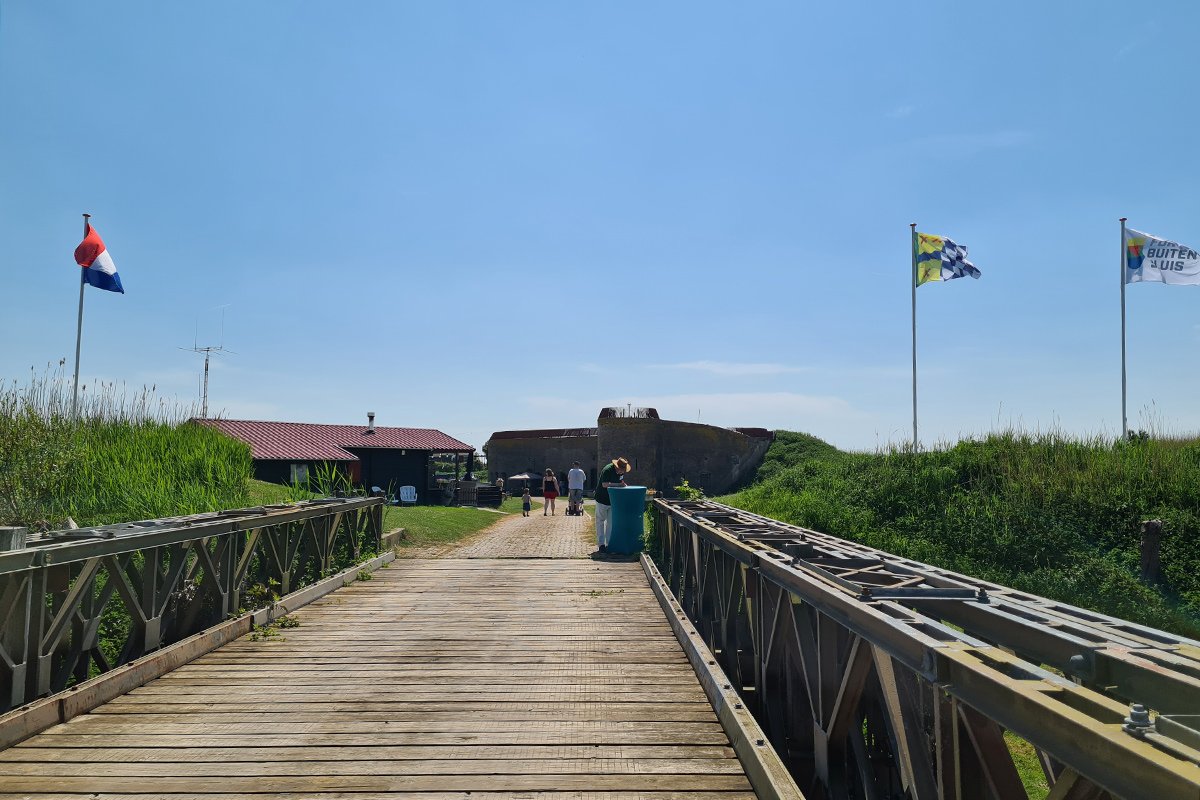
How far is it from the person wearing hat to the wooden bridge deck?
4794 millimetres

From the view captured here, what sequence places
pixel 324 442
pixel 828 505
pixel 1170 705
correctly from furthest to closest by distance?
pixel 324 442 < pixel 828 505 < pixel 1170 705

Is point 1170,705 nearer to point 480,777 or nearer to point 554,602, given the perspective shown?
point 480,777

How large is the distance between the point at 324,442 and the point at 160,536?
79.8ft

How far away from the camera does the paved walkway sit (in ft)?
38.1

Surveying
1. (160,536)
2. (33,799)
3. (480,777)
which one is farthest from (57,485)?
(480,777)

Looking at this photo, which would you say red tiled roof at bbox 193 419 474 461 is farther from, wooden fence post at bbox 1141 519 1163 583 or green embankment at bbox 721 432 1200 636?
wooden fence post at bbox 1141 519 1163 583

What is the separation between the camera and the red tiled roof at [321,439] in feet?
82.9

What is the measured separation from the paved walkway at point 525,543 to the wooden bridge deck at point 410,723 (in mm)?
5255

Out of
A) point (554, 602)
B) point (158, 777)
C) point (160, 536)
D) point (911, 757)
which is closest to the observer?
point (911, 757)

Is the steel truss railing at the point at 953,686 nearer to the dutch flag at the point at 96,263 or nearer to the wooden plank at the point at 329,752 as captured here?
the wooden plank at the point at 329,752

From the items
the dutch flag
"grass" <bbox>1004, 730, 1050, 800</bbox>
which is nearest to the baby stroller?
the dutch flag

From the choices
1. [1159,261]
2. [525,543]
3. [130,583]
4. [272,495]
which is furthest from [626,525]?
[1159,261]

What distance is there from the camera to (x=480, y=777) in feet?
10.6

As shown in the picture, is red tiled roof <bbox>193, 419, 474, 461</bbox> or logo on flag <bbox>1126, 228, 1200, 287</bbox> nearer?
logo on flag <bbox>1126, 228, 1200, 287</bbox>
